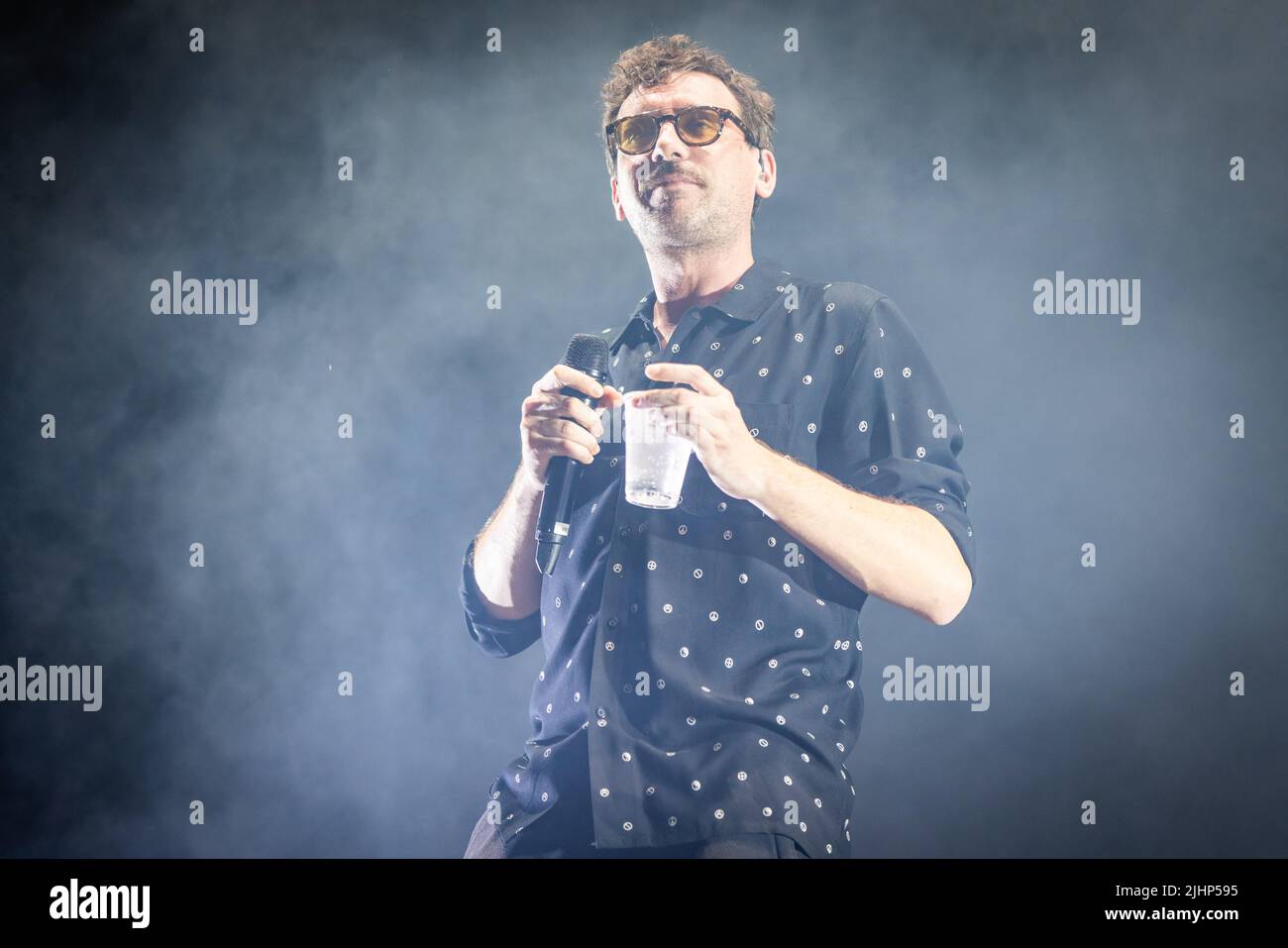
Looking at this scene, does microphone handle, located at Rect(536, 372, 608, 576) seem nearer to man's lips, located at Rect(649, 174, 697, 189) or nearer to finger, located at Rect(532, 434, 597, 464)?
finger, located at Rect(532, 434, 597, 464)

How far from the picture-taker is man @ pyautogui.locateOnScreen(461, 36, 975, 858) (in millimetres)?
2109

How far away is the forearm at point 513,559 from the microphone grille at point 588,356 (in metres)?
0.40

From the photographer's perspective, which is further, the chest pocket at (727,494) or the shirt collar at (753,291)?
the shirt collar at (753,291)

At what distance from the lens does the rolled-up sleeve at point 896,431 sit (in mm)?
2146

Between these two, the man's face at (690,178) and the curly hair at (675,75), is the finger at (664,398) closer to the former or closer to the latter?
the man's face at (690,178)

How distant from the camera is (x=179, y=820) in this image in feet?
8.78

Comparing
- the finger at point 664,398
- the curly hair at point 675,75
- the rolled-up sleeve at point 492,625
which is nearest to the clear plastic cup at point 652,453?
the finger at point 664,398

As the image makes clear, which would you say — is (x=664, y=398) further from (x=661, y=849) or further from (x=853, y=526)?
(x=661, y=849)

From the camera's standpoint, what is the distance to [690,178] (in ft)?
7.98

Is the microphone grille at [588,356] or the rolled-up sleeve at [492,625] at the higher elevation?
the microphone grille at [588,356]

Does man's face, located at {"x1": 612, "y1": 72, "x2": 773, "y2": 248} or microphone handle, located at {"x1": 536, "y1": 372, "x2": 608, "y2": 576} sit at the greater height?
man's face, located at {"x1": 612, "y1": 72, "x2": 773, "y2": 248}

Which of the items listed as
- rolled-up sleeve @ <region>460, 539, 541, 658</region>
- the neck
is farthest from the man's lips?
rolled-up sleeve @ <region>460, 539, 541, 658</region>

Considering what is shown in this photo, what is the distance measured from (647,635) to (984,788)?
96cm
